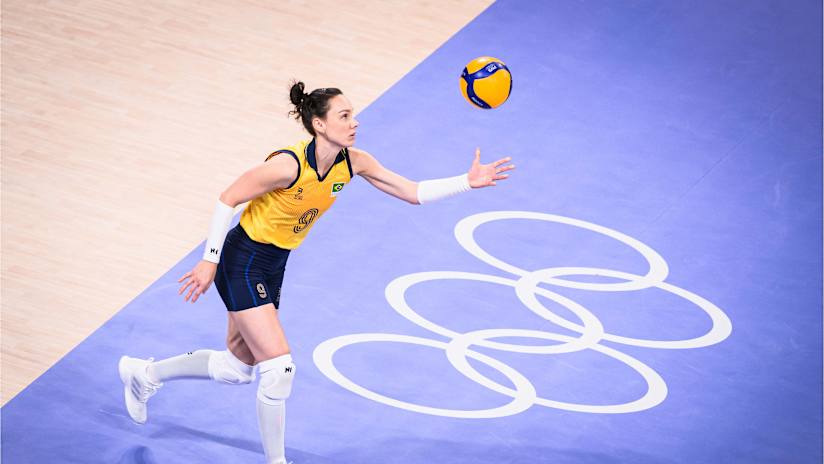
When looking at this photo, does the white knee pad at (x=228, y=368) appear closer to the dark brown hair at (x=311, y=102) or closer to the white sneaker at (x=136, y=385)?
the white sneaker at (x=136, y=385)

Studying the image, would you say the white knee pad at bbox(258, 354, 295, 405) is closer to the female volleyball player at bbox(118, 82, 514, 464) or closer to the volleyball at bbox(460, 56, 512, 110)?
the female volleyball player at bbox(118, 82, 514, 464)

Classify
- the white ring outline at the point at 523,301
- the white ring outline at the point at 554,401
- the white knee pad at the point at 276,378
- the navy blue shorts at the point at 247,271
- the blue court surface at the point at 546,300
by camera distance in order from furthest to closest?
the white ring outline at the point at 523,301 → the white ring outline at the point at 554,401 → the blue court surface at the point at 546,300 → the navy blue shorts at the point at 247,271 → the white knee pad at the point at 276,378

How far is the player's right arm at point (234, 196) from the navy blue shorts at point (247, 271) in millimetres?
207

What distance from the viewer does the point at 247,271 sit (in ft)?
22.2

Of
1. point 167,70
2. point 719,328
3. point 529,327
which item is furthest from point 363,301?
point 167,70

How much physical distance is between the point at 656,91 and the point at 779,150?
4.78 feet

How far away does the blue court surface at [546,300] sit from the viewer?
747 centimetres

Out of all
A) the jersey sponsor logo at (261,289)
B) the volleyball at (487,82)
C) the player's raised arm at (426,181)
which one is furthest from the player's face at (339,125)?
the volleyball at (487,82)

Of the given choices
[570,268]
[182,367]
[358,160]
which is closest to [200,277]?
[182,367]

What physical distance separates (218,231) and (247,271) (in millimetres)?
354

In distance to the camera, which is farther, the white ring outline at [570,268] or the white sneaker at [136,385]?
the white ring outline at [570,268]

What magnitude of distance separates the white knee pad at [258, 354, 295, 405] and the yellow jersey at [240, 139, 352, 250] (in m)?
0.71

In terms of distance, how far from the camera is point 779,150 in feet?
35.9

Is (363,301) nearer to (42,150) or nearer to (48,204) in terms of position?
(48,204)
